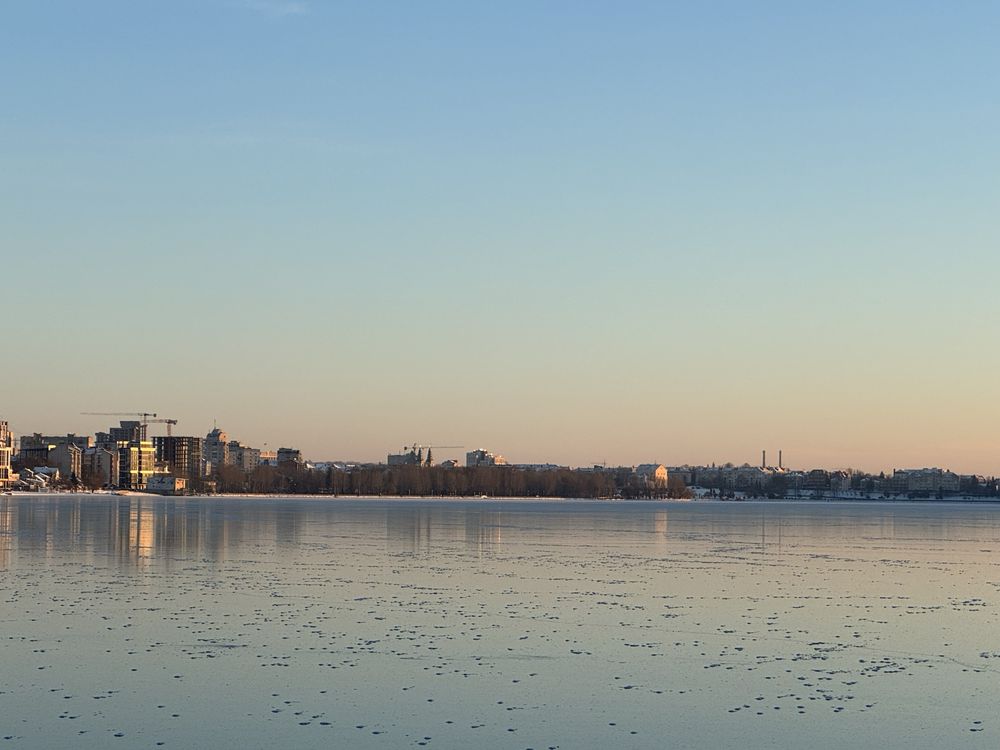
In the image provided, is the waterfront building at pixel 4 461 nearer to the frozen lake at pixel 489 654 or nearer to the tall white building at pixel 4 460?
the tall white building at pixel 4 460

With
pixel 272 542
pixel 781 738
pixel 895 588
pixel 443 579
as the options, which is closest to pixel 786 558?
pixel 895 588

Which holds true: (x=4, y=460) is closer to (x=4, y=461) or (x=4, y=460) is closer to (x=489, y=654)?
(x=4, y=461)

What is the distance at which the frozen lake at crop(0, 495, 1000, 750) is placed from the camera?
13516mm

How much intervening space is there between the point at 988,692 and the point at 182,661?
34.9ft

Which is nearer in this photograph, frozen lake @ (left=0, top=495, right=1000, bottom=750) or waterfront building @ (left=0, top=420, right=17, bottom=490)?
frozen lake @ (left=0, top=495, right=1000, bottom=750)

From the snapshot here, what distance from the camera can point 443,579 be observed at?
95.8 feet

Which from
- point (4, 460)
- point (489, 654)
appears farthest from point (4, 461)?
point (489, 654)

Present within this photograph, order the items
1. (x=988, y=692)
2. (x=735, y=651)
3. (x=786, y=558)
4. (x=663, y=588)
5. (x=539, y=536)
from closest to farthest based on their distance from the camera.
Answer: (x=988, y=692), (x=735, y=651), (x=663, y=588), (x=786, y=558), (x=539, y=536)

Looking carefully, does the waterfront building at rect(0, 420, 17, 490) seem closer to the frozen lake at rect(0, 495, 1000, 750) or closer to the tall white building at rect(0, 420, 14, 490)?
the tall white building at rect(0, 420, 14, 490)

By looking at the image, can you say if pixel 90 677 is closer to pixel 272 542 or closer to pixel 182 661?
pixel 182 661

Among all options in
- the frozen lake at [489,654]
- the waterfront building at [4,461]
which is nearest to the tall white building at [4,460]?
the waterfront building at [4,461]

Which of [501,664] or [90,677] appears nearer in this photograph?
[90,677]

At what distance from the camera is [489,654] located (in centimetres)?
1806

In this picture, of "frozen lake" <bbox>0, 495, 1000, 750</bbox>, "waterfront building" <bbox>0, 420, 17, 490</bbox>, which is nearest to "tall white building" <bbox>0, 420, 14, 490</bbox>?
"waterfront building" <bbox>0, 420, 17, 490</bbox>
